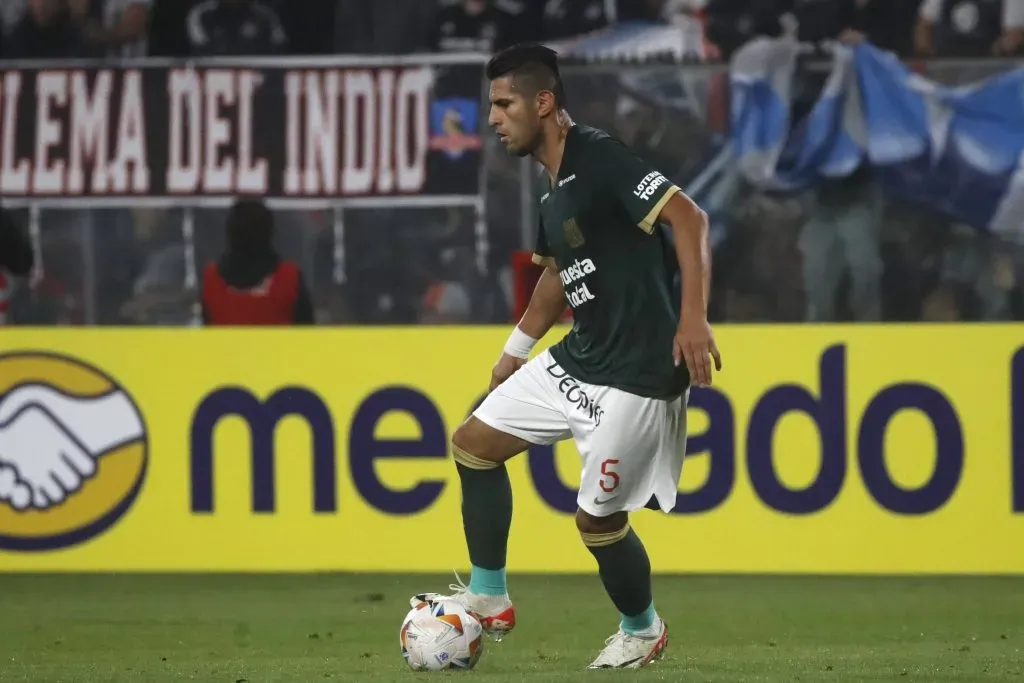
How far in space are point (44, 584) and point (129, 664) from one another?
8.94 feet

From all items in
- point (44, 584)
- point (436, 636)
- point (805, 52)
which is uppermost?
point (805, 52)

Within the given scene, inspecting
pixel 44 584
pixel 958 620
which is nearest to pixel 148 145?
pixel 44 584

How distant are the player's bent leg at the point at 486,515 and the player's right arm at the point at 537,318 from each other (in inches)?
A: 9.9

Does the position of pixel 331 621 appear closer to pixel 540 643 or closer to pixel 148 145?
pixel 540 643

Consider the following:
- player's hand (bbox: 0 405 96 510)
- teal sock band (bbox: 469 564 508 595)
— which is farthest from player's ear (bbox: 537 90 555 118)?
player's hand (bbox: 0 405 96 510)

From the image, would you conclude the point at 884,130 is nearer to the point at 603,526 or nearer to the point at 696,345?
the point at 603,526

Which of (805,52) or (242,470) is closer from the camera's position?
(242,470)

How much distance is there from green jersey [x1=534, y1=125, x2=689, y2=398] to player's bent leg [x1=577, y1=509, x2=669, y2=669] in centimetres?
41

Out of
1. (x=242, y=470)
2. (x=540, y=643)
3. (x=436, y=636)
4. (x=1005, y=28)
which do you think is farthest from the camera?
(x=1005, y=28)

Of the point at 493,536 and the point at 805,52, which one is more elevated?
the point at 805,52

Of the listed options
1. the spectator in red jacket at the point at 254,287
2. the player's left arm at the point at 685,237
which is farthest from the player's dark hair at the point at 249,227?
the player's left arm at the point at 685,237

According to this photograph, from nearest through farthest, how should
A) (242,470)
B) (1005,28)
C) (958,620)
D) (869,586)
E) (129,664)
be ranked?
(129,664)
(958,620)
(869,586)
(242,470)
(1005,28)

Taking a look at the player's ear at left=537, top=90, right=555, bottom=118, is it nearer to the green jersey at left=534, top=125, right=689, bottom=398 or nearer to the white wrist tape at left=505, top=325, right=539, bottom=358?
the green jersey at left=534, top=125, right=689, bottom=398

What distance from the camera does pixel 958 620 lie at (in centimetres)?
674
